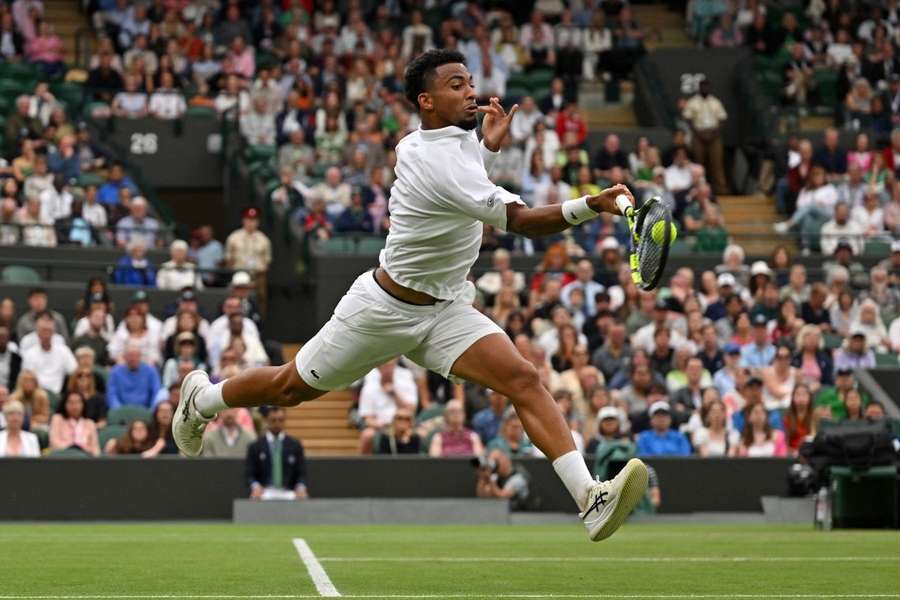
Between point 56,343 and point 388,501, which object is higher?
point 56,343

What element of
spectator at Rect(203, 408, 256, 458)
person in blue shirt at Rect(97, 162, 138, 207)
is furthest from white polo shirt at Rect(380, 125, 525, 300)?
person in blue shirt at Rect(97, 162, 138, 207)

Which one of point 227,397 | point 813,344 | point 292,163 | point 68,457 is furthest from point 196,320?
point 227,397

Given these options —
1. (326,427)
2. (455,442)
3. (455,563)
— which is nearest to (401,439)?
(455,442)

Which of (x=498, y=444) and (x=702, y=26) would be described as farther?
(x=702, y=26)

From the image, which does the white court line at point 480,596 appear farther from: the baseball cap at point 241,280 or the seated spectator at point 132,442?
the baseball cap at point 241,280

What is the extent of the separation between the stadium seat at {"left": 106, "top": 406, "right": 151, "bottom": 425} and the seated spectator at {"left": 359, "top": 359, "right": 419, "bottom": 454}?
234 cm

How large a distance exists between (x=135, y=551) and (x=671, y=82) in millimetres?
19760

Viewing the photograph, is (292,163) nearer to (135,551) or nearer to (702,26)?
(702,26)

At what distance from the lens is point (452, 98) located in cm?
844

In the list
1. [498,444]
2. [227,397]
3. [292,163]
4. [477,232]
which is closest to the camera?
[477,232]

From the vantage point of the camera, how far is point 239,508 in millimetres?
16578

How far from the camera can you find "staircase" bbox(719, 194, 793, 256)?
25203 mm

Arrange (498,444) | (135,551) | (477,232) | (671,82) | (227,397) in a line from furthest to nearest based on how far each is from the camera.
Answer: (671,82) → (498,444) → (135,551) → (227,397) → (477,232)

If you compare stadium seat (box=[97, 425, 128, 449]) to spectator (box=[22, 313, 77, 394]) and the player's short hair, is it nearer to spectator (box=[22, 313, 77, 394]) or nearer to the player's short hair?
spectator (box=[22, 313, 77, 394])
